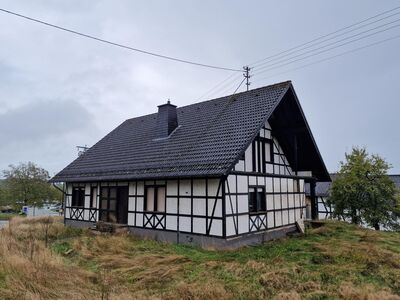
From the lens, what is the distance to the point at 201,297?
16.5 feet

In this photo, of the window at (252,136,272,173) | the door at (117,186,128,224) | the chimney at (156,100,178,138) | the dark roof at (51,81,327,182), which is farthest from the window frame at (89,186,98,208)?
the window at (252,136,272,173)

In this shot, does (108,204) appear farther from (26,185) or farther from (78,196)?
(26,185)

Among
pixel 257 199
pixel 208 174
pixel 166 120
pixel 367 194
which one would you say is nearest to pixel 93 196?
pixel 166 120

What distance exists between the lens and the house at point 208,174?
10227 mm

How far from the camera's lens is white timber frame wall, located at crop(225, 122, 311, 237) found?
10328 millimetres

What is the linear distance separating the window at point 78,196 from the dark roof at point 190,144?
0.71 meters

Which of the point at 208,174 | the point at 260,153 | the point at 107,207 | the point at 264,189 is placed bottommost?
the point at 107,207

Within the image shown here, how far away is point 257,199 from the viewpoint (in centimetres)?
1158

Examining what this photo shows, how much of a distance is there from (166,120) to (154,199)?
14.0 ft

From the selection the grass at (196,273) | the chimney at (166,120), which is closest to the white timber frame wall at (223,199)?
the grass at (196,273)

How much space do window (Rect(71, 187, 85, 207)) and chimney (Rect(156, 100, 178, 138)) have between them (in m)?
5.19

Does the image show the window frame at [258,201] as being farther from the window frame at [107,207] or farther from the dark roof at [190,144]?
the window frame at [107,207]

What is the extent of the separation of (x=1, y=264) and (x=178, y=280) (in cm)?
403

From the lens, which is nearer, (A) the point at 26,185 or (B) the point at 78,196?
(B) the point at 78,196
